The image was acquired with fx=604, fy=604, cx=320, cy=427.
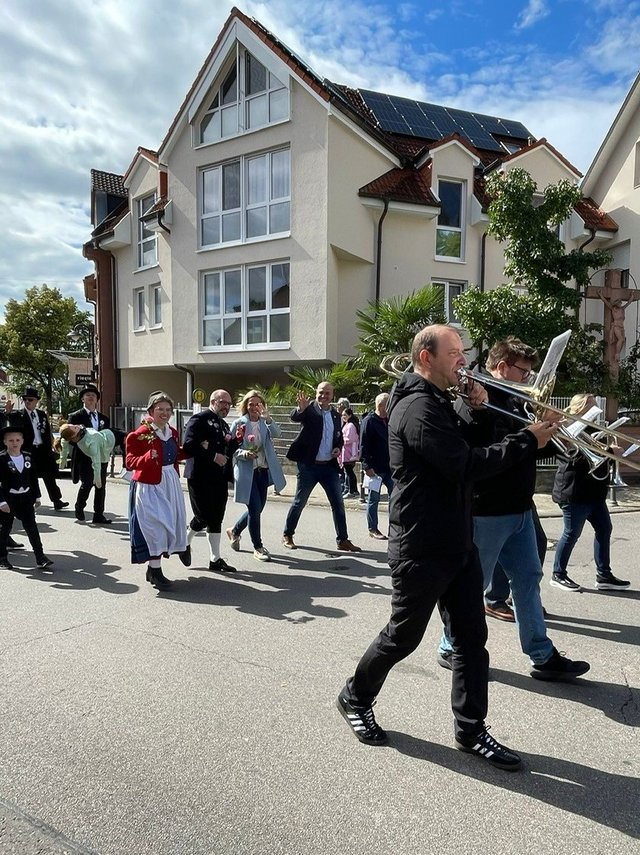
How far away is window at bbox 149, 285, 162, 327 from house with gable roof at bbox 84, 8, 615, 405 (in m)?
0.35

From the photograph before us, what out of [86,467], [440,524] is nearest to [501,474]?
[440,524]

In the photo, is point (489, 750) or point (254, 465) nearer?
point (489, 750)

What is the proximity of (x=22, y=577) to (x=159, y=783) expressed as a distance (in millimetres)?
3989

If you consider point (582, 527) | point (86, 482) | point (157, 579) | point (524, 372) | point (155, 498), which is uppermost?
point (524, 372)

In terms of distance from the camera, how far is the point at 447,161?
59.0 feet

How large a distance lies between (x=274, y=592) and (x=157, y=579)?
1069 mm

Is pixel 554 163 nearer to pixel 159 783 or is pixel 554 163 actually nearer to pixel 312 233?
pixel 312 233

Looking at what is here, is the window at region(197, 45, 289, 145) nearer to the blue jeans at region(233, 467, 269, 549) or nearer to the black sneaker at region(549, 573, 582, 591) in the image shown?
the blue jeans at region(233, 467, 269, 549)

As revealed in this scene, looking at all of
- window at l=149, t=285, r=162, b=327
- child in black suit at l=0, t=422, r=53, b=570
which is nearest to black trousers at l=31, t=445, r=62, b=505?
child in black suit at l=0, t=422, r=53, b=570

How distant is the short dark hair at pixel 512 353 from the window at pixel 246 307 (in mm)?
13674

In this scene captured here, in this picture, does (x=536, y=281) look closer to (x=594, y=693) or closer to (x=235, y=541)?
(x=235, y=541)

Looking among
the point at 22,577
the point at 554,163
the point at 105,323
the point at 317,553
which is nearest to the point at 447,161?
the point at 554,163

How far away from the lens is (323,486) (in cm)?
697

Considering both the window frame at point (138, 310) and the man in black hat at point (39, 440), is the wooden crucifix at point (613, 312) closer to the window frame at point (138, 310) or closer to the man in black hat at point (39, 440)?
the man in black hat at point (39, 440)
